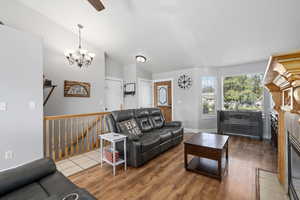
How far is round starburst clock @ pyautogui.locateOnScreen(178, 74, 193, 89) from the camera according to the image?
4.94 m

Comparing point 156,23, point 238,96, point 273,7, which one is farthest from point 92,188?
point 238,96

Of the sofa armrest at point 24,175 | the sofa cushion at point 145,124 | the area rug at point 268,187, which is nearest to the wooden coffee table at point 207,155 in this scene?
the area rug at point 268,187

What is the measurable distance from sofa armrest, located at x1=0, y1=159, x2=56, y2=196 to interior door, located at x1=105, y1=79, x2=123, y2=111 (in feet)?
11.5

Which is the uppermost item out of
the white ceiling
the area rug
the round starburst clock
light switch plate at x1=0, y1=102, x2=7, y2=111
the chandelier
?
the white ceiling

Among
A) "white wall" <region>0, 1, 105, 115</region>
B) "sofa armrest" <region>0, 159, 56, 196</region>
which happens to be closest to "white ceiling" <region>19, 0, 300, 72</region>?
"white wall" <region>0, 1, 105, 115</region>

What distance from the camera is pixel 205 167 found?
2.42 metres

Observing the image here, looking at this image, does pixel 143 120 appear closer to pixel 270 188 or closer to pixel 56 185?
pixel 56 185

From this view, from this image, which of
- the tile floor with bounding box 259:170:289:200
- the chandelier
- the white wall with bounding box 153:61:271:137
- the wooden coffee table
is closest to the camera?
the tile floor with bounding box 259:170:289:200

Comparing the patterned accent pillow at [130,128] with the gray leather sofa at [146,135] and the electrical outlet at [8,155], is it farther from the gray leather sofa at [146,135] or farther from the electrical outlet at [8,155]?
the electrical outlet at [8,155]

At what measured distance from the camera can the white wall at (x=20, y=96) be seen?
84.1 inches

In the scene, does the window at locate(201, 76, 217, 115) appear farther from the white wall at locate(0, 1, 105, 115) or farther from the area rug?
the white wall at locate(0, 1, 105, 115)

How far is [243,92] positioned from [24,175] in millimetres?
5447

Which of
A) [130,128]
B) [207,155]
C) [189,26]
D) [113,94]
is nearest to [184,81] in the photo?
[189,26]

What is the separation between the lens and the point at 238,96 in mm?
4594
